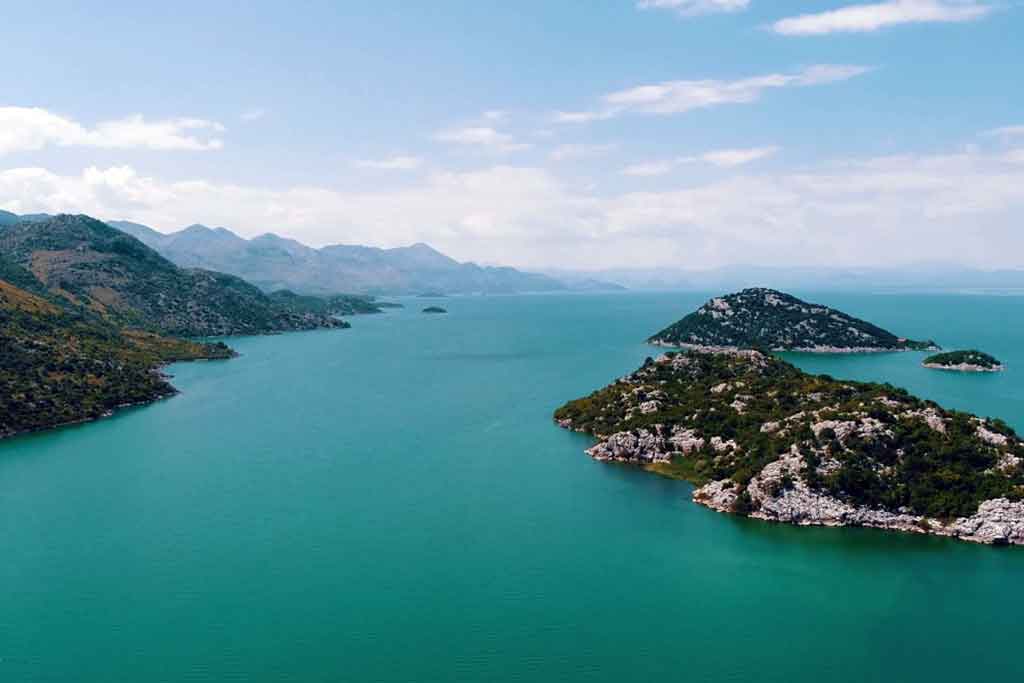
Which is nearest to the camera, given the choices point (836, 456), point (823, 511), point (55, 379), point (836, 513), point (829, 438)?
point (836, 513)

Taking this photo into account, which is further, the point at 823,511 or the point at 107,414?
the point at 107,414

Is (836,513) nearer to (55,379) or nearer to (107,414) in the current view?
(107,414)

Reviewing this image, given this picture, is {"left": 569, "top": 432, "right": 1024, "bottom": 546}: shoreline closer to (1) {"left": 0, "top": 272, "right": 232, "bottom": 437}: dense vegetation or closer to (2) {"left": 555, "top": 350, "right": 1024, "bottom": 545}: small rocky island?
(2) {"left": 555, "top": 350, "right": 1024, "bottom": 545}: small rocky island

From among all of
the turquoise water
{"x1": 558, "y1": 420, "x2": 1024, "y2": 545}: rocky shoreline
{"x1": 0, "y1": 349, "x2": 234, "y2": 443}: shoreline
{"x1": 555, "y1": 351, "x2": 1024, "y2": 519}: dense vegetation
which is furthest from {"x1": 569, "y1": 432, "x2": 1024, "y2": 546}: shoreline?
{"x1": 0, "y1": 349, "x2": 234, "y2": 443}: shoreline

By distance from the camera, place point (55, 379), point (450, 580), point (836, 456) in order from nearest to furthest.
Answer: point (450, 580) → point (836, 456) → point (55, 379)

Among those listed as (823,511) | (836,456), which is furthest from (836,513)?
(836,456)

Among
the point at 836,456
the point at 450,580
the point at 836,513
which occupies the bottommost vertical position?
the point at 450,580

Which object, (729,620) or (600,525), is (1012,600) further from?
(600,525)

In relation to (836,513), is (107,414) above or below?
below
